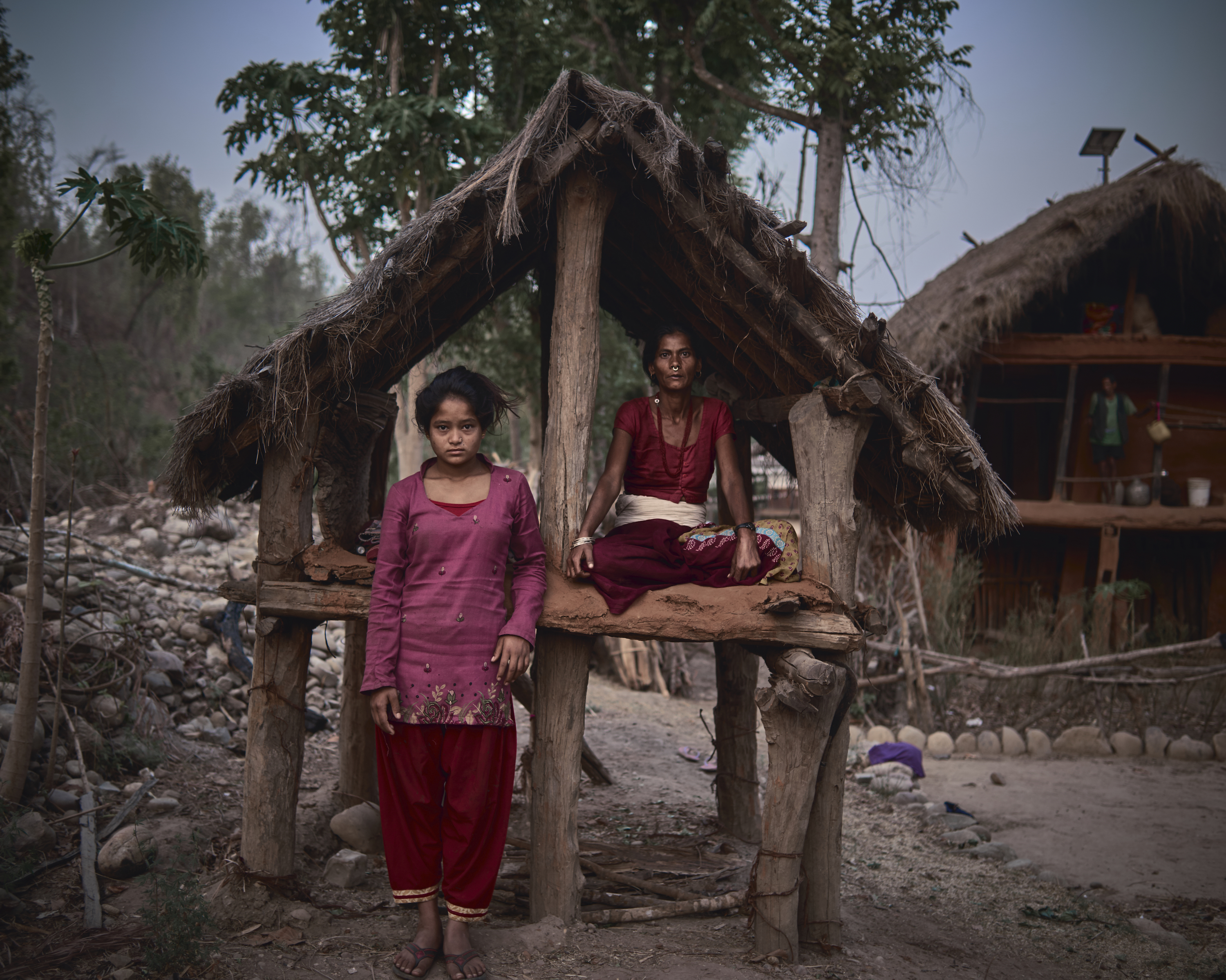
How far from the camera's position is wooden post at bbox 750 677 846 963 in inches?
131

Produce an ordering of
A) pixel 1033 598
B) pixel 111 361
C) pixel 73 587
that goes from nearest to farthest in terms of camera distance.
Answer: pixel 73 587 < pixel 1033 598 < pixel 111 361

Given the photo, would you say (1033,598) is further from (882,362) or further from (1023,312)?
(882,362)

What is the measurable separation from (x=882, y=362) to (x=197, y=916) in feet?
10.7

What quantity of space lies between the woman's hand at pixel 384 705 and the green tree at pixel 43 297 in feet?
6.67

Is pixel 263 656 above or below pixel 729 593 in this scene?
below

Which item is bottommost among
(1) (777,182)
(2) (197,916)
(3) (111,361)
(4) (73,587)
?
(2) (197,916)

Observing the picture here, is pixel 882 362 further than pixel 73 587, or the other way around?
pixel 73 587

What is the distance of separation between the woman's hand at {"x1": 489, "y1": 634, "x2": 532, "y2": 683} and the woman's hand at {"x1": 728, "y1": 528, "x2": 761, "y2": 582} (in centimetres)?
90

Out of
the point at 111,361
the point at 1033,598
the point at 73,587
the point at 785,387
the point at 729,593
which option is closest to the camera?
the point at 729,593

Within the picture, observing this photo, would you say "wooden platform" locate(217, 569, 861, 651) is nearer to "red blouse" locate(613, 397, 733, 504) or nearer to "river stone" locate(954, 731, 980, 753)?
"red blouse" locate(613, 397, 733, 504)

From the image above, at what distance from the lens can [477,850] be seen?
3.07 m

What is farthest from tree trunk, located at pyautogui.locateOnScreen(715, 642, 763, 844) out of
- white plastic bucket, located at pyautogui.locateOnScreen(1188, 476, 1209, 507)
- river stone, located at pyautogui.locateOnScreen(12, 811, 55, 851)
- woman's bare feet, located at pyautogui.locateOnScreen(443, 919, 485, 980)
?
white plastic bucket, located at pyautogui.locateOnScreen(1188, 476, 1209, 507)

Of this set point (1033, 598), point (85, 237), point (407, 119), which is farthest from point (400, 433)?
point (85, 237)

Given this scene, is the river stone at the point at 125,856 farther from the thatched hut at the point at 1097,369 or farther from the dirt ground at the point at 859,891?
the thatched hut at the point at 1097,369
